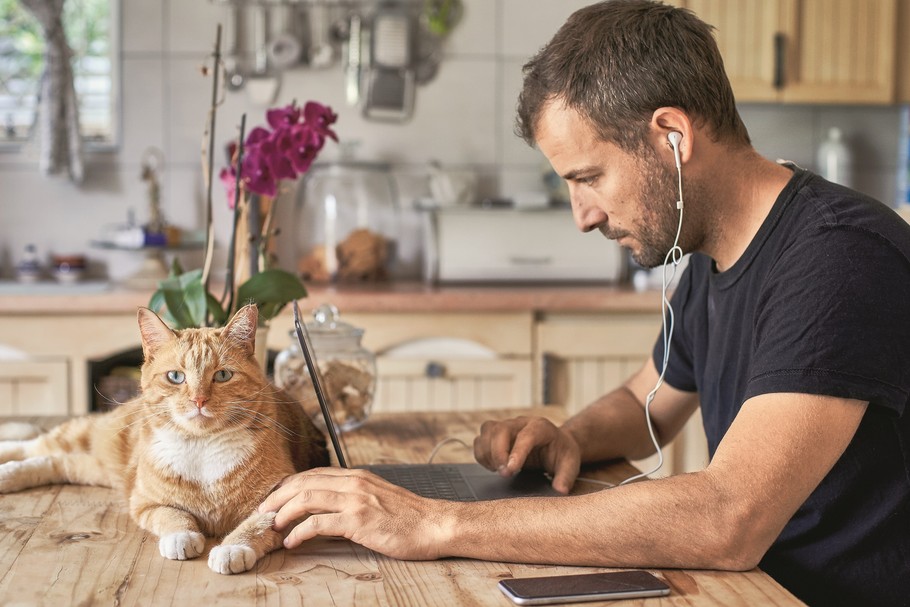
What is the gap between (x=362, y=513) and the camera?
1037 millimetres

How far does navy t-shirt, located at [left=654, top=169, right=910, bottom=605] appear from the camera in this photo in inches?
41.6

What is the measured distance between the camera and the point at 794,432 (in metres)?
1.03

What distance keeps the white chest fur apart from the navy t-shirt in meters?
0.58

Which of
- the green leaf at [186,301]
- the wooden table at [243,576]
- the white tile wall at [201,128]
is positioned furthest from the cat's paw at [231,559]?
the white tile wall at [201,128]

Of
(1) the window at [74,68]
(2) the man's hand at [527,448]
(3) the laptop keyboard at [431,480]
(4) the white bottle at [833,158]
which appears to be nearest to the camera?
(3) the laptop keyboard at [431,480]

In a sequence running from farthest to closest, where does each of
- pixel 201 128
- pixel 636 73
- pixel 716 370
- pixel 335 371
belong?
pixel 201 128 → pixel 335 371 → pixel 716 370 → pixel 636 73

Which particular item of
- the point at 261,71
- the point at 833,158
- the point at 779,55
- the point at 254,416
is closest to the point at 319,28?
the point at 261,71

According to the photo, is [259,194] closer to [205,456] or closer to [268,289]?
[268,289]

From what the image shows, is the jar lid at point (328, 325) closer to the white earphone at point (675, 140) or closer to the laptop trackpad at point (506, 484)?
the laptop trackpad at point (506, 484)

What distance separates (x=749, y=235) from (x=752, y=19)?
2.13m

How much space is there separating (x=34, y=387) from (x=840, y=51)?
2.75m

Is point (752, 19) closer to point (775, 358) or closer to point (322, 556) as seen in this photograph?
point (775, 358)

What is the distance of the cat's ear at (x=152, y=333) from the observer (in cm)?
111

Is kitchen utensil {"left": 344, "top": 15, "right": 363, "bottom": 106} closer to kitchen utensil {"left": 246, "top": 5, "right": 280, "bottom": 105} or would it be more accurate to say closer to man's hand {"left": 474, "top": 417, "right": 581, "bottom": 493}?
kitchen utensil {"left": 246, "top": 5, "right": 280, "bottom": 105}
